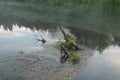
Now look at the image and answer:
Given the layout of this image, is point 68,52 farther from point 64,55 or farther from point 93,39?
point 93,39

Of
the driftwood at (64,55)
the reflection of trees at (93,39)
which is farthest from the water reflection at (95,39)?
the driftwood at (64,55)

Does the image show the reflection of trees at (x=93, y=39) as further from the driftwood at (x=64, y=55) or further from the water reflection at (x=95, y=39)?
the driftwood at (x=64, y=55)

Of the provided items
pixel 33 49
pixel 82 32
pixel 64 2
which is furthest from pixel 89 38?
pixel 64 2

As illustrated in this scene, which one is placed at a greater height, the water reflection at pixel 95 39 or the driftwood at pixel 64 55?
the water reflection at pixel 95 39

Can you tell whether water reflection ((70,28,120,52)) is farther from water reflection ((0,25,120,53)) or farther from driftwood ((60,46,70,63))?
driftwood ((60,46,70,63))

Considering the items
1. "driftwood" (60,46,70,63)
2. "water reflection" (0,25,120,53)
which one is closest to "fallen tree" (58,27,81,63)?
"driftwood" (60,46,70,63)

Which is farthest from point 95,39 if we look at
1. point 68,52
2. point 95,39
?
point 68,52

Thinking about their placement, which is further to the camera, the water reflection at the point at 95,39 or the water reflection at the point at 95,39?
the water reflection at the point at 95,39

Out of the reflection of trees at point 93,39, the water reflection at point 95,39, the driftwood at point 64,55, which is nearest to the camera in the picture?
the driftwood at point 64,55

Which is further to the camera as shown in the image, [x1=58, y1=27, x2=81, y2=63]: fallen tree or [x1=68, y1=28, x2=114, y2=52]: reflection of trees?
[x1=68, y1=28, x2=114, y2=52]: reflection of trees

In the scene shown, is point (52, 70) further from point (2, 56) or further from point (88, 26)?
point (88, 26)

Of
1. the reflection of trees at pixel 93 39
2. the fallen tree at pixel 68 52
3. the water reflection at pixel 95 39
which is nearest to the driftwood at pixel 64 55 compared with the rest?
A: the fallen tree at pixel 68 52

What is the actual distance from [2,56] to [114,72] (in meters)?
11.8

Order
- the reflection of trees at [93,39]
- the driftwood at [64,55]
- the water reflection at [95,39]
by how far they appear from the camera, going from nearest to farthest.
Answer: the driftwood at [64,55] < the reflection of trees at [93,39] < the water reflection at [95,39]
